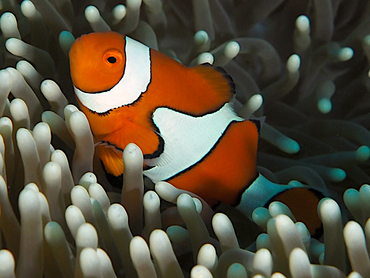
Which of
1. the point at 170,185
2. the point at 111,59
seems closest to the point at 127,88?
the point at 111,59

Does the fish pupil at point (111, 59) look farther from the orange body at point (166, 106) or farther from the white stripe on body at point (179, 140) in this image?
the white stripe on body at point (179, 140)

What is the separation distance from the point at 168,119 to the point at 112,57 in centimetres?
17

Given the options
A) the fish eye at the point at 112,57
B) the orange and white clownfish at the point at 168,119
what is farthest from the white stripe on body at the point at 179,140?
the fish eye at the point at 112,57

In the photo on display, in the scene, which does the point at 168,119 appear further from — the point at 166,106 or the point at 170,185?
the point at 170,185

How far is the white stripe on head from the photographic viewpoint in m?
0.85

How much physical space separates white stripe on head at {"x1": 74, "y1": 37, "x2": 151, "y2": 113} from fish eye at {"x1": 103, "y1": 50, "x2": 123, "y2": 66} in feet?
0.05

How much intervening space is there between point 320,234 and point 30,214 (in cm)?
58

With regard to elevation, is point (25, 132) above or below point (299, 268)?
above

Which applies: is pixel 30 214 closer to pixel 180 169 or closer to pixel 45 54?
pixel 180 169

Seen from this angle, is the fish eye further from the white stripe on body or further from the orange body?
the white stripe on body

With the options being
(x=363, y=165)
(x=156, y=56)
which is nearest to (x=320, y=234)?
(x=363, y=165)

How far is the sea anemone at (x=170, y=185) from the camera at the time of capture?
0.62 meters

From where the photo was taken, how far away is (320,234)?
0.88 m

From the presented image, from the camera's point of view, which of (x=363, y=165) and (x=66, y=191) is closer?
(x=66, y=191)
